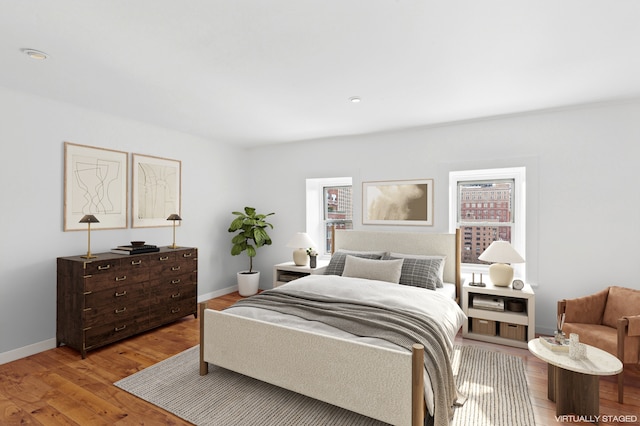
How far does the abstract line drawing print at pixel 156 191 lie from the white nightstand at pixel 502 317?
3.95 meters

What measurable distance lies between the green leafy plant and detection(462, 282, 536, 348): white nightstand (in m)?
3.06

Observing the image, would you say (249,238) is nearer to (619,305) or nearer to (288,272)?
(288,272)

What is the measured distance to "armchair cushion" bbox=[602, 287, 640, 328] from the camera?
2.80 m

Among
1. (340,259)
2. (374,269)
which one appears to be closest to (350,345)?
(374,269)

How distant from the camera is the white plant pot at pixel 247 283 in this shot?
5.15 meters

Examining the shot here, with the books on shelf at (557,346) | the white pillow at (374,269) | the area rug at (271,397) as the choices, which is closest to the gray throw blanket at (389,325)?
the area rug at (271,397)

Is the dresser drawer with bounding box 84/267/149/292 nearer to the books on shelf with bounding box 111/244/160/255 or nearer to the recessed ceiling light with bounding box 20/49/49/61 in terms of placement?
the books on shelf with bounding box 111/244/160/255

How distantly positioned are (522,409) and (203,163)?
4.74 meters

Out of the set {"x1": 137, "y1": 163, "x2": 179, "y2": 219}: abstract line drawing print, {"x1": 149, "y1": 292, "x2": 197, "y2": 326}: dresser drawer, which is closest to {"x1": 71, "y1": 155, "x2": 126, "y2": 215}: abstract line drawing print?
{"x1": 137, "y1": 163, "x2": 179, "y2": 219}: abstract line drawing print

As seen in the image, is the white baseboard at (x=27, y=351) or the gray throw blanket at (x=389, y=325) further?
the white baseboard at (x=27, y=351)

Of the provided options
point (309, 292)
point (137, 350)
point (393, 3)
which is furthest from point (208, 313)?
point (393, 3)

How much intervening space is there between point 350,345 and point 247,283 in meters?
3.44

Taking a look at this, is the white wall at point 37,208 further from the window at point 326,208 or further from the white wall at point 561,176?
the white wall at point 561,176

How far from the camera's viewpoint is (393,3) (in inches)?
68.7
